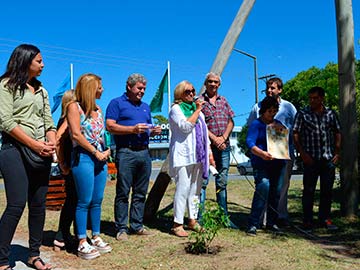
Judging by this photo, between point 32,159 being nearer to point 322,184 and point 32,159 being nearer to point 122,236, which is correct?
point 122,236

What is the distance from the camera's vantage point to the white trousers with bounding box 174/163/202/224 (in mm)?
4898

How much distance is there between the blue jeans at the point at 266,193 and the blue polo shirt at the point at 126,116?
4.99ft

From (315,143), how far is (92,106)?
2932 mm

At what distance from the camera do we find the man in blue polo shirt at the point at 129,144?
4703 mm

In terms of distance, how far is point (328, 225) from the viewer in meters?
5.38

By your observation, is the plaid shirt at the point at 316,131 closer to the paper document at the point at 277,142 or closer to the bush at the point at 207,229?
the paper document at the point at 277,142

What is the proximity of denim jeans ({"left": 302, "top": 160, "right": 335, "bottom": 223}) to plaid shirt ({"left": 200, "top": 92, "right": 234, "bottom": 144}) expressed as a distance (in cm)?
124

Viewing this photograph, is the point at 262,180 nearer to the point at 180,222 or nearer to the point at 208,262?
the point at 180,222

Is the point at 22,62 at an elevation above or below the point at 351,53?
below

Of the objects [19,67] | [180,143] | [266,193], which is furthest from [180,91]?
[19,67]

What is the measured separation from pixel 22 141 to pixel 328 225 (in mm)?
3970

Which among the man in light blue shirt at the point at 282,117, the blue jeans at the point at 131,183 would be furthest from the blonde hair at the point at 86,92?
the man in light blue shirt at the point at 282,117

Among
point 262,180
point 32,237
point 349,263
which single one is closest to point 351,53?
point 262,180

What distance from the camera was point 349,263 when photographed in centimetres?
383
